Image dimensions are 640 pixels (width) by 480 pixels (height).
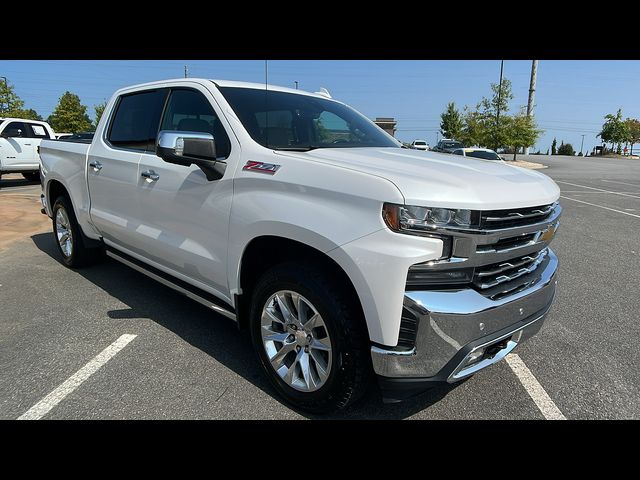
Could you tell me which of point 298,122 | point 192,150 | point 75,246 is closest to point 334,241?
point 192,150

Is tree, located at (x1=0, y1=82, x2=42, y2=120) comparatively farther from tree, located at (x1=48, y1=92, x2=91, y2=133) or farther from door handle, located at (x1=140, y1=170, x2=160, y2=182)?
door handle, located at (x1=140, y1=170, x2=160, y2=182)

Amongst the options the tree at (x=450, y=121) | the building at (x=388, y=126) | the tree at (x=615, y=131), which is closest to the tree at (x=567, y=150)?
the tree at (x=615, y=131)

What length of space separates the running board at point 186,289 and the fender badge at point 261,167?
98cm

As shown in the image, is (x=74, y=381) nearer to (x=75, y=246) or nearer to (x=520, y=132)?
(x=75, y=246)

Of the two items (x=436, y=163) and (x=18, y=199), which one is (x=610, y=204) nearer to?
(x=436, y=163)

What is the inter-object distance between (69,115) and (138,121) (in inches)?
1662

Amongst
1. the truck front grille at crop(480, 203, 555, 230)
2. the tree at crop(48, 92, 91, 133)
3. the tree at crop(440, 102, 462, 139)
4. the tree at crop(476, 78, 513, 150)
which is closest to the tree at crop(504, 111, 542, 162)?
the tree at crop(476, 78, 513, 150)

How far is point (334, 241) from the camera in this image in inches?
83.6

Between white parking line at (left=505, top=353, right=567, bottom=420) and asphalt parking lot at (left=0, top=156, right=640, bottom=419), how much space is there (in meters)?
0.02

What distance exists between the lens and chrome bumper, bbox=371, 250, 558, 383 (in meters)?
1.98

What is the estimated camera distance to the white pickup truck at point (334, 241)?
6.57 feet
